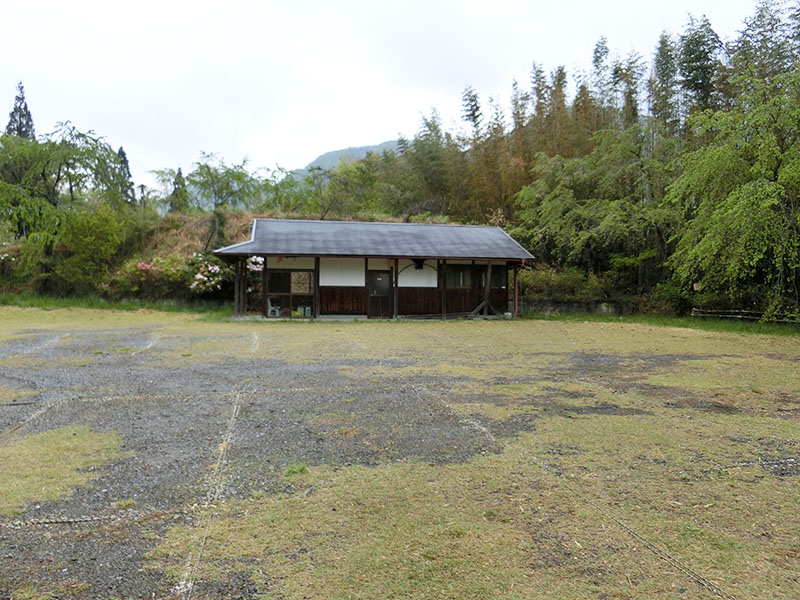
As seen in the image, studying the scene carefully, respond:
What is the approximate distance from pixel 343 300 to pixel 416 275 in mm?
2217

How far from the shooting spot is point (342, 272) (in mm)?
14938

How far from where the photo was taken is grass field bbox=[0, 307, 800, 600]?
6.20 ft

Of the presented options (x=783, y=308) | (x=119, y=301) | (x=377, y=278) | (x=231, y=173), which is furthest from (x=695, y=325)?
(x=231, y=173)

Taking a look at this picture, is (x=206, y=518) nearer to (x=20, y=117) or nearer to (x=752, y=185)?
(x=752, y=185)

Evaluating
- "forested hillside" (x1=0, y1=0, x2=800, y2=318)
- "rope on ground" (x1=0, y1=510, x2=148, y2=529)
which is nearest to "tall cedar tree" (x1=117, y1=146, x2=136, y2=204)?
"forested hillside" (x1=0, y1=0, x2=800, y2=318)

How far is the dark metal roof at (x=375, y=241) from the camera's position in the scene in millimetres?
14055

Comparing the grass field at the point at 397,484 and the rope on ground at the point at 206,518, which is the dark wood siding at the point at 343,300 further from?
the rope on ground at the point at 206,518

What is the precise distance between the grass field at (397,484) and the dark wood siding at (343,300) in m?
8.69

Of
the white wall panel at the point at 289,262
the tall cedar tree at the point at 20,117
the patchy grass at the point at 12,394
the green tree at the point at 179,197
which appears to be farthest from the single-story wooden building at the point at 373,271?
the tall cedar tree at the point at 20,117

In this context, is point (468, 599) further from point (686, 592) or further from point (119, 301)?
point (119, 301)

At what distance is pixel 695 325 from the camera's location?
536 inches

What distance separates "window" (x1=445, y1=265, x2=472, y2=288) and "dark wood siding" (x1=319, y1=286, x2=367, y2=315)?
2.56 m

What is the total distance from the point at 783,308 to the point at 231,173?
69.1 feet

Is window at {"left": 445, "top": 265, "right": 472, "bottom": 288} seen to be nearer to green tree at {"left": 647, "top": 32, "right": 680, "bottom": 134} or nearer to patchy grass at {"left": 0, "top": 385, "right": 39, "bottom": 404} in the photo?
green tree at {"left": 647, "top": 32, "right": 680, "bottom": 134}
